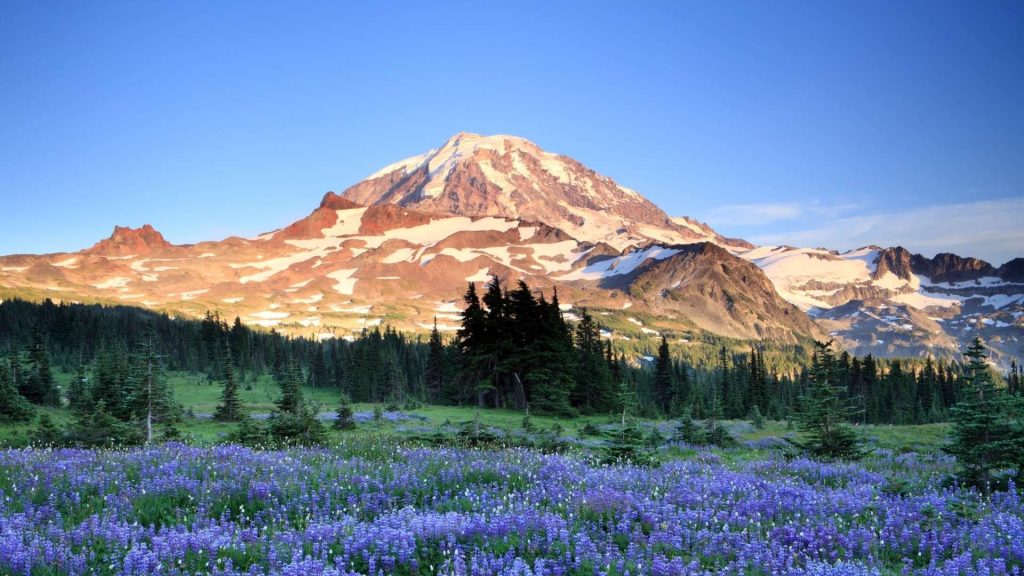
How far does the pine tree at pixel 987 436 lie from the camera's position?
12062mm

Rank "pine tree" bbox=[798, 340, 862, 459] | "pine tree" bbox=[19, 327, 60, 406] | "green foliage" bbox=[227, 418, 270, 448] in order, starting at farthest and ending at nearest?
1. "pine tree" bbox=[19, 327, 60, 406]
2. "green foliage" bbox=[227, 418, 270, 448]
3. "pine tree" bbox=[798, 340, 862, 459]

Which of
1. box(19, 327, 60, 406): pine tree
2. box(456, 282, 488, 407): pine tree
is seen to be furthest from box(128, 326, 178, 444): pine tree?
box(456, 282, 488, 407): pine tree

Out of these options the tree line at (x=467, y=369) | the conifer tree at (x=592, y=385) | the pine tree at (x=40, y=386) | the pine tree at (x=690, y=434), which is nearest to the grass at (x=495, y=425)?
the tree line at (x=467, y=369)

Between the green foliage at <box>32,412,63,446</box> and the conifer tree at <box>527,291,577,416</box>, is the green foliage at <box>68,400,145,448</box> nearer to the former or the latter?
the green foliage at <box>32,412,63,446</box>

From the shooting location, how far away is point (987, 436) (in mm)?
12617

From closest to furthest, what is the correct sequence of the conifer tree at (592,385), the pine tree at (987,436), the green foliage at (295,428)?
the pine tree at (987,436) → the green foliage at (295,428) → the conifer tree at (592,385)

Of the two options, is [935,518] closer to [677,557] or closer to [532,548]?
[677,557]

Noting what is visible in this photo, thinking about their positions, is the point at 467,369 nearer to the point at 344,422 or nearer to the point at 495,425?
the point at 495,425

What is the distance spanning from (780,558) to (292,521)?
6.89 m

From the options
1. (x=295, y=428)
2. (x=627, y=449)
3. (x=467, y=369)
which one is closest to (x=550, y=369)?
→ (x=467, y=369)

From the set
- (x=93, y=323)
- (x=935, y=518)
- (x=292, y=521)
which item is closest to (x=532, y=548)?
(x=292, y=521)

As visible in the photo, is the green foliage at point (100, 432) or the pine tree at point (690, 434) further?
the pine tree at point (690, 434)

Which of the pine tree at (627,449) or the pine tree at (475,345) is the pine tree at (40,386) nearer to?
the pine tree at (475,345)

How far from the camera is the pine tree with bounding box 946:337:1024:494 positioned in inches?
475
